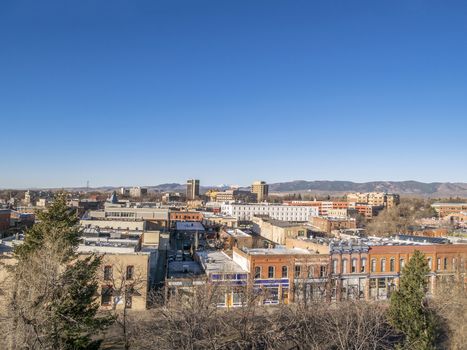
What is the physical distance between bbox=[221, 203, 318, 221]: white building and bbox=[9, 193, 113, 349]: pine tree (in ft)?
410

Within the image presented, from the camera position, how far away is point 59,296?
22.1 m

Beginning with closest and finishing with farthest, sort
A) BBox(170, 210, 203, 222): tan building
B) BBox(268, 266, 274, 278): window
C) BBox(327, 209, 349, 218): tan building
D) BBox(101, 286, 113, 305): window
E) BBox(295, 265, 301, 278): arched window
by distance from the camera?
1. BBox(101, 286, 113, 305): window
2. BBox(268, 266, 274, 278): window
3. BBox(295, 265, 301, 278): arched window
4. BBox(170, 210, 203, 222): tan building
5. BBox(327, 209, 349, 218): tan building

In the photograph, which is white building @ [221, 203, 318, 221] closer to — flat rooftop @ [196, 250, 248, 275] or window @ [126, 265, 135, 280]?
flat rooftop @ [196, 250, 248, 275]

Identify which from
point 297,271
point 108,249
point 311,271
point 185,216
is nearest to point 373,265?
point 311,271

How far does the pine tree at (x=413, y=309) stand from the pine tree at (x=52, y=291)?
63.0 ft

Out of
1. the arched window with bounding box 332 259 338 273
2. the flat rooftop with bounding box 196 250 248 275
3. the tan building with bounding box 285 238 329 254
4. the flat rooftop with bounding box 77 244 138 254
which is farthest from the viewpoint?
the tan building with bounding box 285 238 329 254

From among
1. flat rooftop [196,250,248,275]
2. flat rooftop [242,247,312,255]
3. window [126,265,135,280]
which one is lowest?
flat rooftop [196,250,248,275]

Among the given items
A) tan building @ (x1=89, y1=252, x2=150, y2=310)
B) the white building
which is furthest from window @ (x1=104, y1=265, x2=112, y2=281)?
the white building

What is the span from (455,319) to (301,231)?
158 feet

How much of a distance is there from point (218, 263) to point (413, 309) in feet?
74.3

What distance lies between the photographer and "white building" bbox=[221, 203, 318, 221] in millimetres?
152000

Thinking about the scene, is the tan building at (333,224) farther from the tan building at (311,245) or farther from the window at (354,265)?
the window at (354,265)

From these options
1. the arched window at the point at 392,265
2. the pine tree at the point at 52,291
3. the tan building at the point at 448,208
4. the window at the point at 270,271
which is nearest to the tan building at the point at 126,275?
the pine tree at the point at 52,291

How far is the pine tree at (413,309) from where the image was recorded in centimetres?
2783
